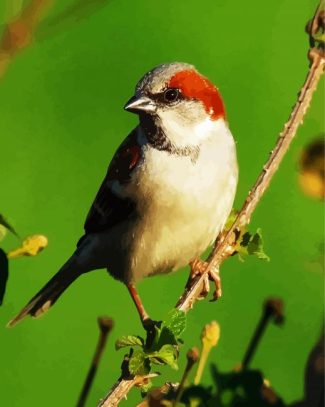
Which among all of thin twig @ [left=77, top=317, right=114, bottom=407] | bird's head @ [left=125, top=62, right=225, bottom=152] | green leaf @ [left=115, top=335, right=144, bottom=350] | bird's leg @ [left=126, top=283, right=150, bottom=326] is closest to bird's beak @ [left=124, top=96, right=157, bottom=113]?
bird's head @ [left=125, top=62, right=225, bottom=152]

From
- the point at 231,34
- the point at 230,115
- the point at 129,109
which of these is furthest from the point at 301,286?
the point at 129,109

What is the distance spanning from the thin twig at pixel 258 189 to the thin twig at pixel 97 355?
0.17m

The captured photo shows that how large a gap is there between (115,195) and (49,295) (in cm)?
18

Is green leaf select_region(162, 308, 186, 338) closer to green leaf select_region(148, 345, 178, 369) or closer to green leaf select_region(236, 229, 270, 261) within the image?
green leaf select_region(148, 345, 178, 369)

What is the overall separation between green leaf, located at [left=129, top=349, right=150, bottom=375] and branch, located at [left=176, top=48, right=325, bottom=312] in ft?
0.19

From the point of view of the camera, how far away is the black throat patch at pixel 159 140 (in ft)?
3.97

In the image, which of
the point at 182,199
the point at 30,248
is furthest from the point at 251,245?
the point at 182,199

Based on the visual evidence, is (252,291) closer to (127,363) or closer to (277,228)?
(277,228)

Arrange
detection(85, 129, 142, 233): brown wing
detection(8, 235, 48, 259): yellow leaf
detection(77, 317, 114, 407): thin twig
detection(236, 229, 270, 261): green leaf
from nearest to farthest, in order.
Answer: detection(77, 317, 114, 407): thin twig → detection(8, 235, 48, 259): yellow leaf → detection(236, 229, 270, 261): green leaf → detection(85, 129, 142, 233): brown wing

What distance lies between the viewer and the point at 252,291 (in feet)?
6.36

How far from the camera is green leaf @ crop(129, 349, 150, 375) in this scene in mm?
687

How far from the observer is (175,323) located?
26.9 inches

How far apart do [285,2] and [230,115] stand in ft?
1.16

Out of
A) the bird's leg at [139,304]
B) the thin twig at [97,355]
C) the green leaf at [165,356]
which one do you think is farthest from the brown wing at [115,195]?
the thin twig at [97,355]
